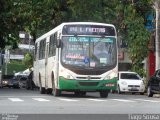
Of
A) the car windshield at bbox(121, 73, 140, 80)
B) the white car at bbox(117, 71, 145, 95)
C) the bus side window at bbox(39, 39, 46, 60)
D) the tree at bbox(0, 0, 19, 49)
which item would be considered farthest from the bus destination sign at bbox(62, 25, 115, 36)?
the tree at bbox(0, 0, 19, 49)

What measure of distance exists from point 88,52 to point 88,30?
118cm

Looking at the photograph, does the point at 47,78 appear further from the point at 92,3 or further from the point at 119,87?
the point at 92,3

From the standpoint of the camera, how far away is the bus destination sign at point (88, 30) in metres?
26.6

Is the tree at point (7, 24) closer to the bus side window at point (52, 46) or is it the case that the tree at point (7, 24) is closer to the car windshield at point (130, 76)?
the car windshield at point (130, 76)

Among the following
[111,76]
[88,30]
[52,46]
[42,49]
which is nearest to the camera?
[111,76]

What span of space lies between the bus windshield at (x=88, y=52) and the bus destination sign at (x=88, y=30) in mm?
251

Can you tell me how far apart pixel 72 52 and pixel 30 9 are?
19770 millimetres

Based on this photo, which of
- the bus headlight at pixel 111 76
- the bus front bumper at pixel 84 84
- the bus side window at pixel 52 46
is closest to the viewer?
the bus front bumper at pixel 84 84

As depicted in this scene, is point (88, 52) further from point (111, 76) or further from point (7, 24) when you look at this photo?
point (7, 24)

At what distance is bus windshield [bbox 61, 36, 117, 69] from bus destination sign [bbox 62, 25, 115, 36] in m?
0.25

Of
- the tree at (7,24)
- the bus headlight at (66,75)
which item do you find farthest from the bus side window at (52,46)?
the tree at (7,24)

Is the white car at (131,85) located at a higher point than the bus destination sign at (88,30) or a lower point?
lower

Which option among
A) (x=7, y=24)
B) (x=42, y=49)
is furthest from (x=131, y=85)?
(x=7, y=24)

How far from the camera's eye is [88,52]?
86.1 ft
